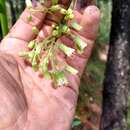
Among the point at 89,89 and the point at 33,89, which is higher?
the point at 33,89

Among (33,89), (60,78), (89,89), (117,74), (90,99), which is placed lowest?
(89,89)

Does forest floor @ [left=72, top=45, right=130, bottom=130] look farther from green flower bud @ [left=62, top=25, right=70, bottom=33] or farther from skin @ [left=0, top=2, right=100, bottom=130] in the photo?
green flower bud @ [left=62, top=25, right=70, bottom=33]

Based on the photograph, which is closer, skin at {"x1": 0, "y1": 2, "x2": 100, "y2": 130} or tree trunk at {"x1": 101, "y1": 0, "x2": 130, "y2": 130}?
skin at {"x1": 0, "y1": 2, "x2": 100, "y2": 130}

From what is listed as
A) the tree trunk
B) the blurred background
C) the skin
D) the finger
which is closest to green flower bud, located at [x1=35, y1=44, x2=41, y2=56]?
the skin

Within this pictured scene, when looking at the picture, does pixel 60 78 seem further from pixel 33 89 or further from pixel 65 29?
pixel 33 89

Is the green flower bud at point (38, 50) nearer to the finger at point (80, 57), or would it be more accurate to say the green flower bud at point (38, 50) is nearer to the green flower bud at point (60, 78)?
the green flower bud at point (60, 78)

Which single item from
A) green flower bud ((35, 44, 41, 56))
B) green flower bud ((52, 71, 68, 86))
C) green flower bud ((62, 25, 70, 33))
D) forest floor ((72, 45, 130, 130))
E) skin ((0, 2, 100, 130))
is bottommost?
forest floor ((72, 45, 130, 130))

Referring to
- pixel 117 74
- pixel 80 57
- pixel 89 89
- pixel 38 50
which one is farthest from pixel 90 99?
pixel 38 50
